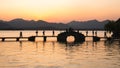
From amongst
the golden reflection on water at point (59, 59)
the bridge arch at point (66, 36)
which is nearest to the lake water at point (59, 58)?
the golden reflection on water at point (59, 59)

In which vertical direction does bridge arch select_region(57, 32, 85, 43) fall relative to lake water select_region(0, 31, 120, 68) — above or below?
above

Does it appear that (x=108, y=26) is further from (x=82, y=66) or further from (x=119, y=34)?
(x=82, y=66)

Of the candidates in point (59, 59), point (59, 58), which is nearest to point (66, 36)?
point (59, 58)

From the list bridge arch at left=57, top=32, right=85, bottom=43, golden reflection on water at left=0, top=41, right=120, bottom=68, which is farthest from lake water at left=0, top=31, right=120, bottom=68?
bridge arch at left=57, top=32, right=85, bottom=43

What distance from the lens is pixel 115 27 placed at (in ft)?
418

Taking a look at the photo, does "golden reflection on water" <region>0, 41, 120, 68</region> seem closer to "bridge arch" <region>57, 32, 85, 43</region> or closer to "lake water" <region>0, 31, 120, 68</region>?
"lake water" <region>0, 31, 120, 68</region>

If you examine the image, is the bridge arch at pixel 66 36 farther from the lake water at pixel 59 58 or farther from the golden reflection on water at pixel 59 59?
the golden reflection on water at pixel 59 59

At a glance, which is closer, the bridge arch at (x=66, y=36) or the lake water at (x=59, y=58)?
the lake water at (x=59, y=58)

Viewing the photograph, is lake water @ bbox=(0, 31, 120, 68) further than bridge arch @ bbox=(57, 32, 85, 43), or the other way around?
bridge arch @ bbox=(57, 32, 85, 43)

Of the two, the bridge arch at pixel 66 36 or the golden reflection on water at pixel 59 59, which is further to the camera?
the bridge arch at pixel 66 36

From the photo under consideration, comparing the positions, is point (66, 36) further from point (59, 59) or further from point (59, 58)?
point (59, 59)

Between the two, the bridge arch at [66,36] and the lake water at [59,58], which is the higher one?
the bridge arch at [66,36]

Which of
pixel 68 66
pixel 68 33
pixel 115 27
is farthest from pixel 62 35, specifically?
pixel 68 66

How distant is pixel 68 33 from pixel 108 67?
73.5 metres
